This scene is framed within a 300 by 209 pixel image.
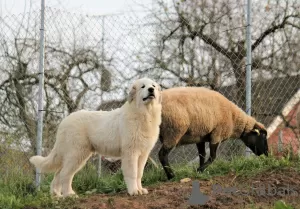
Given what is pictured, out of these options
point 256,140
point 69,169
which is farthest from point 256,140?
point 69,169

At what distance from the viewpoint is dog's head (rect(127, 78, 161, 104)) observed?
5594 millimetres

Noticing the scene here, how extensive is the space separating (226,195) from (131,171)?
1.10 m

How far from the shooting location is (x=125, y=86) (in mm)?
8141

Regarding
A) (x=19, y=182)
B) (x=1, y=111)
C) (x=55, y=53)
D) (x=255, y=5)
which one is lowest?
(x=19, y=182)

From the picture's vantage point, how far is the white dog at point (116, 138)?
5648 millimetres

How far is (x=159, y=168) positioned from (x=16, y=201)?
246 centimetres

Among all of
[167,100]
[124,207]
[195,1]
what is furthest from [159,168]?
[195,1]

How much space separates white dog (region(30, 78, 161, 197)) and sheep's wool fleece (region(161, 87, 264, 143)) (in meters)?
1.04

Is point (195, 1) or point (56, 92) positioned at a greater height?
point (195, 1)

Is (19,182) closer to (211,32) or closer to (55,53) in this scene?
(55,53)

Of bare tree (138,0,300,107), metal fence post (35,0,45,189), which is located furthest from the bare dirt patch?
bare tree (138,0,300,107)

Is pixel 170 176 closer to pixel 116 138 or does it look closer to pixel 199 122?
pixel 199 122

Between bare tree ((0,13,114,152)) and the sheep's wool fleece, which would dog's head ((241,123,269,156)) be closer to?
the sheep's wool fleece

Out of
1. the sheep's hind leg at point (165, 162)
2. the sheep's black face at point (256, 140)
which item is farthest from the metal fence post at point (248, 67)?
the sheep's hind leg at point (165, 162)
